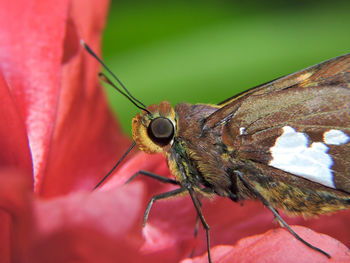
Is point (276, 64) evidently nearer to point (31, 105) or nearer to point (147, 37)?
point (147, 37)

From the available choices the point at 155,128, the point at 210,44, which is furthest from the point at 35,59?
the point at 210,44

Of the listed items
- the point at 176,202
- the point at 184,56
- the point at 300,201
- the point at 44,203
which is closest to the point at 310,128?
the point at 300,201

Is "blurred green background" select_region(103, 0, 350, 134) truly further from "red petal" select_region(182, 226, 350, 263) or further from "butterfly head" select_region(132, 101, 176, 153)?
"red petal" select_region(182, 226, 350, 263)

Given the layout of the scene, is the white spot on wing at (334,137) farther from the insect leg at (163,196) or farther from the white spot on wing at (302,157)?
the insect leg at (163,196)

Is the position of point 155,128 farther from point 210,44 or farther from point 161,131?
point 210,44

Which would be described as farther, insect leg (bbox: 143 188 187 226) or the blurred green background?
the blurred green background

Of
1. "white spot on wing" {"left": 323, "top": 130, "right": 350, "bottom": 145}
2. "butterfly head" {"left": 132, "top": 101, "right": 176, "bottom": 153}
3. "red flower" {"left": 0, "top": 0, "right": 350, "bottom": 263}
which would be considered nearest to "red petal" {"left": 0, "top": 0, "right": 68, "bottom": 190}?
"red flower" {"left": 0, "top": 0, "right": 350, "bottom": 263}

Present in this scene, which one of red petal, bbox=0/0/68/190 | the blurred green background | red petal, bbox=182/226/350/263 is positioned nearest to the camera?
red petal, bbox=182/226/350/263
